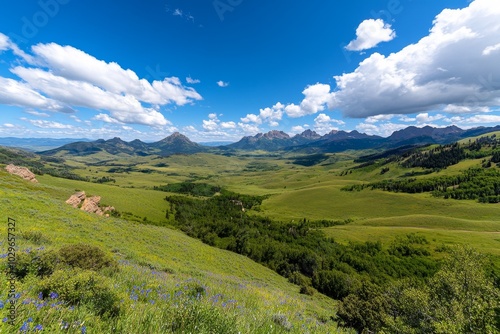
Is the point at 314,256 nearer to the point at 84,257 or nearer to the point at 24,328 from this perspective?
the point at 84,257

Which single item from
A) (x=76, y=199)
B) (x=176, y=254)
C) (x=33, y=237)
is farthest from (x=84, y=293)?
(x=76, y=199)

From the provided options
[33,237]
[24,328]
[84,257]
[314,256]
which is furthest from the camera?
[314,256]

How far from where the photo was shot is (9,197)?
2512 centimetres

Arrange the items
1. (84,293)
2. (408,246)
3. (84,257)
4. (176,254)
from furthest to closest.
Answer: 1. (408,246)
2. (176,254)
3. (84,257)
4. (84,293)

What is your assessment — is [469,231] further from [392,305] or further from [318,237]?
[392,305]

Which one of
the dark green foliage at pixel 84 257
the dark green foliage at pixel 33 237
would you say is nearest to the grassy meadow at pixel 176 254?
the dark green foliage at pixel 33 237

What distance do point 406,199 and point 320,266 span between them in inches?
6114

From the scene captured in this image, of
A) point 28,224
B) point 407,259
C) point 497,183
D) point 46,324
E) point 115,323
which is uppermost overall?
point 46,324

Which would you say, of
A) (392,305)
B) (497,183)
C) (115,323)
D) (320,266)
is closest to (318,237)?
(320,266)

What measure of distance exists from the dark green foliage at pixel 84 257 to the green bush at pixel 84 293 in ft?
12.6

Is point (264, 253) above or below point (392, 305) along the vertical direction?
below

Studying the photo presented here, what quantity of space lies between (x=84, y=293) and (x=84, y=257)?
17.9ft

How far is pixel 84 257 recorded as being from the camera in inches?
349

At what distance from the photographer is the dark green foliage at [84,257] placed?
27.2 feet
